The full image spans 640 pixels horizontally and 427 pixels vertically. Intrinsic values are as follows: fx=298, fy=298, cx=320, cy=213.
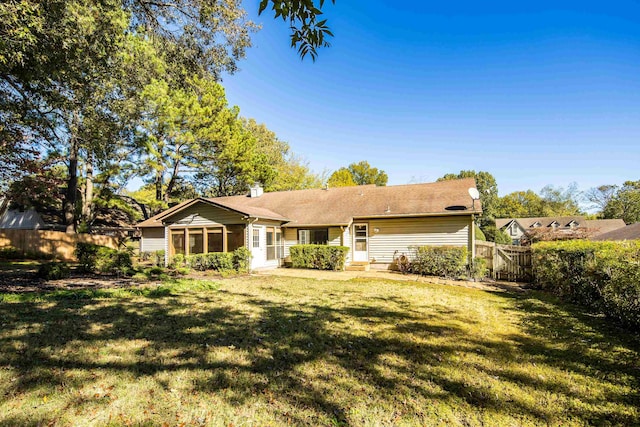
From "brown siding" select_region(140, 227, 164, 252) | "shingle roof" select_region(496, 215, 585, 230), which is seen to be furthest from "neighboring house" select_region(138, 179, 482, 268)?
"shingle roof" select_region(496, 215, 585, 230)

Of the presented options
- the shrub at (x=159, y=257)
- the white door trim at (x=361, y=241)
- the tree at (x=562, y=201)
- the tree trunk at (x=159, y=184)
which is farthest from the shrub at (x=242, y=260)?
the tree at (x=562, y=201)

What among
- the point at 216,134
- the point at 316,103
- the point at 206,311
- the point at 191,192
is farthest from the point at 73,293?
the point at 191,192

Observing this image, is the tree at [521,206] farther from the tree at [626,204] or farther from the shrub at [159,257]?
the shrub at [159,257]

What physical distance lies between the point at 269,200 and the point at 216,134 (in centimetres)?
724

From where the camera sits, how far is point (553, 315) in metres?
6.62

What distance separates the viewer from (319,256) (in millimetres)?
14961

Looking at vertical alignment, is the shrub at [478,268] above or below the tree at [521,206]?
below

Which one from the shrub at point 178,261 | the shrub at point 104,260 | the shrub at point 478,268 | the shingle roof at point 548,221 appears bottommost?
the shrub at point 478,268

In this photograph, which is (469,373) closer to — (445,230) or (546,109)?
(445,230)

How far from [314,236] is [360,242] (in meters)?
2.55

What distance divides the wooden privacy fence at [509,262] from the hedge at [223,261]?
34.2 ft

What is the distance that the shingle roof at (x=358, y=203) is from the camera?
14844mm

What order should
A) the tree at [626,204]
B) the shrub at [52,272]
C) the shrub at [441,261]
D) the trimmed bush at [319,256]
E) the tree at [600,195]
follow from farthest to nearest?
the tree at [600,195]
the tree at [626,204]
the trimmed bush at [319,256]
the shrub at [441,261]
the shrub at [52,272]

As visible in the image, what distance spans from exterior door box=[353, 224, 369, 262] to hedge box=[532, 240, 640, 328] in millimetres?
7567
